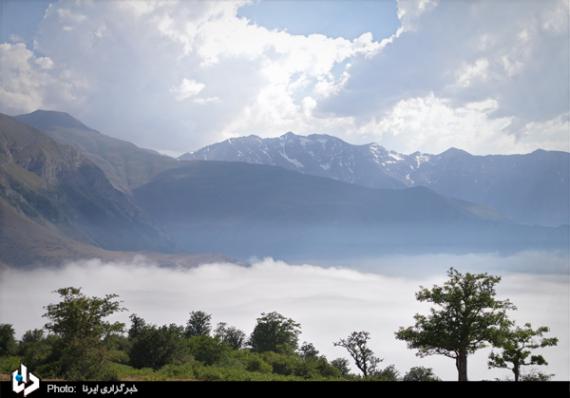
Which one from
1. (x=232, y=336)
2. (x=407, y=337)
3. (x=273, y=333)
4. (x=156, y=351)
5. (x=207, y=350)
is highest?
(x=407, y=337)

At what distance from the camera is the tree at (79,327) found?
2684 centimetres

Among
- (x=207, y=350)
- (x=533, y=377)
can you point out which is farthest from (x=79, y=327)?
(x=533, y=377)

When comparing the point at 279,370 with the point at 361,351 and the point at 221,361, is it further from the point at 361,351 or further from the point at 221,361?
the point at 361,351

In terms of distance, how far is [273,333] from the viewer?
7375 cm

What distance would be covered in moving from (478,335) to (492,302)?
8.76ft

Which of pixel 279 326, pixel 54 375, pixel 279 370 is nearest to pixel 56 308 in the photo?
pixel 54 375

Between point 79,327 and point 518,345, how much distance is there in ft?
102

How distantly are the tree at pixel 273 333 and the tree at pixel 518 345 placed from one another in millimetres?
43166

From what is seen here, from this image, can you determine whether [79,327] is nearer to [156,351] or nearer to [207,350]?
[156,351]

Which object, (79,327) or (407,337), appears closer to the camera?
(79,327)

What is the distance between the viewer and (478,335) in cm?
3197
